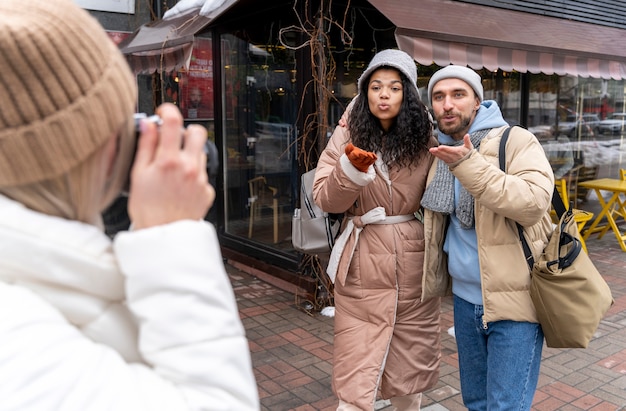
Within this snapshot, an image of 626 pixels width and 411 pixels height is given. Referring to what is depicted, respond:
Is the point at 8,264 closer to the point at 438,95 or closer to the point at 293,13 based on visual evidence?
the point at 438,95

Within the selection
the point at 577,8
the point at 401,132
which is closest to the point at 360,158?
the point at 401,132

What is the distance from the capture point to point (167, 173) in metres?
0.88

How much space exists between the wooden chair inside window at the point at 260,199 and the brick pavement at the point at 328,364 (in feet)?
3.86

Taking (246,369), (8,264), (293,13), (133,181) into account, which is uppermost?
(293,13)

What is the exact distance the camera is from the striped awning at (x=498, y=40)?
15.2 ft

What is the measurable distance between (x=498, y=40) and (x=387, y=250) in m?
3.14

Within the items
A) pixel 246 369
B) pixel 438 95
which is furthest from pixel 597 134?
pixel 246 369

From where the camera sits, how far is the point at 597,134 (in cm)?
937

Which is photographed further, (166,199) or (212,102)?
(212,102)

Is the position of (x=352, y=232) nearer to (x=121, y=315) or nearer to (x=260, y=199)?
(x=121, y=315)

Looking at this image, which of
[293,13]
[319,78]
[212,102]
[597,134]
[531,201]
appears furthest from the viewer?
[597,134]

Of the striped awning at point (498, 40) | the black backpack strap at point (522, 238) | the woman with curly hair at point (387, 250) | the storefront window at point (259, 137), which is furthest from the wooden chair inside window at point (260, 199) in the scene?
the black backpack strap at point (522, 238)

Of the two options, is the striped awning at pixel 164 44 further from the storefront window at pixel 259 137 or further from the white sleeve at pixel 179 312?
the white sleeve at pixel 179 312

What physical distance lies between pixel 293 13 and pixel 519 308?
14.0 feet
